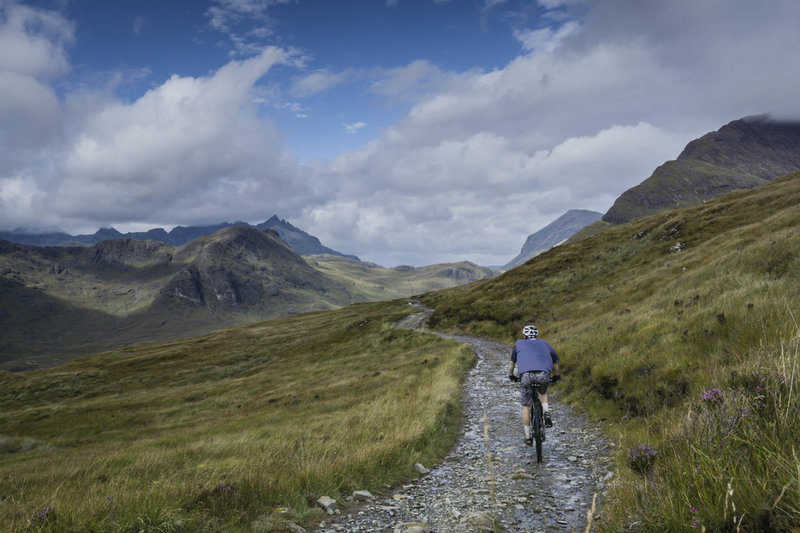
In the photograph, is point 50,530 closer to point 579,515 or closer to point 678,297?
point 579,515

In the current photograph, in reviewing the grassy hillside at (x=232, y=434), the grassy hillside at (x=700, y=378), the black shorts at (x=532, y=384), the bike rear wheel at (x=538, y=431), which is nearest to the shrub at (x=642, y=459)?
the grassy hillside at (x=700, y=378)

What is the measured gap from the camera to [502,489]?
8469mm

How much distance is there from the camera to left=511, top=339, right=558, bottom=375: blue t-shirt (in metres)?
10.9

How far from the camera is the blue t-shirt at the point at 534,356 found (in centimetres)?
1094

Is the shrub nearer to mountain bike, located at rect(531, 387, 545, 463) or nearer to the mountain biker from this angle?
mountain bike, located at rect(531, 387, 545, 463)

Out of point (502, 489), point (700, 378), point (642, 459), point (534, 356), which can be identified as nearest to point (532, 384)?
point (534, 356)

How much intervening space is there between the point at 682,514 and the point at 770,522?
0.72 m

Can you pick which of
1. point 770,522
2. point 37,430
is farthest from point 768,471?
point 37,430

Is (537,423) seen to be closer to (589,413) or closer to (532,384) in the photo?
(532,384)

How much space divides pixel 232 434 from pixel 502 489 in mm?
16874

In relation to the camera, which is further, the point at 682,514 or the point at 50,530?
the point at 50,530

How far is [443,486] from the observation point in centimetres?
888

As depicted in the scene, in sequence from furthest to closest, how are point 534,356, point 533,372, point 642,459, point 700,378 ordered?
point 534,356 → point 533,372 → point 700,378 → point 642,459

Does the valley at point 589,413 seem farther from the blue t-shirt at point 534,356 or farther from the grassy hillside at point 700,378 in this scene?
the blue t-shirt at point 534,356
